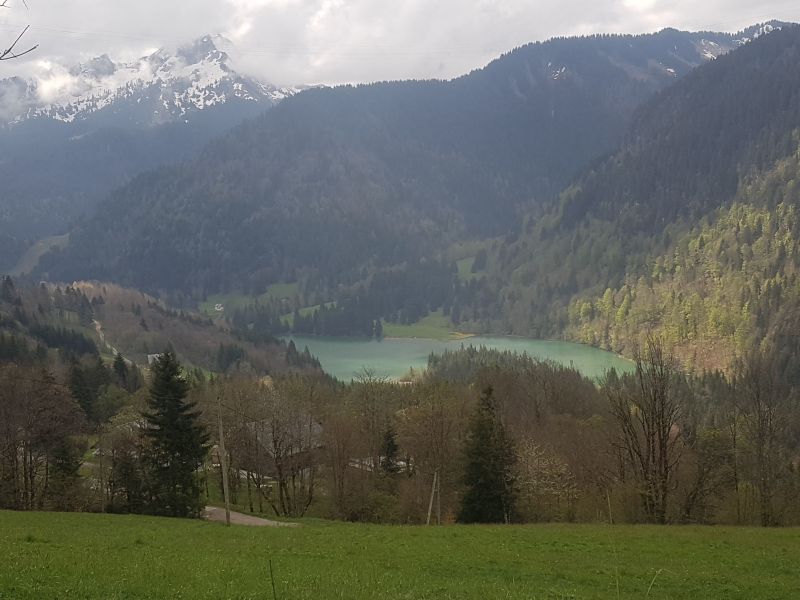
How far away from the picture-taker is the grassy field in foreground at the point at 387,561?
42.5 feet

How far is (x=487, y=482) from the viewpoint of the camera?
3991 centimetres

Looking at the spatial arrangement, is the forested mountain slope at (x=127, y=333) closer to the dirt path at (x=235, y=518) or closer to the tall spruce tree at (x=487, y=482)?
the dirt path at (x=235, y=518)

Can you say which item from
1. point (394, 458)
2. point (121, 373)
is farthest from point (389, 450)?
point (121, 373)

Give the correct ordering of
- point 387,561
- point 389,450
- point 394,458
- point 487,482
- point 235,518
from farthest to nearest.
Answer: point 394,458 < point 389,450 < point 235,518 < point 487,482 < point 387,561

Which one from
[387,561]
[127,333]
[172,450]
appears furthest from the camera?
[127,333]

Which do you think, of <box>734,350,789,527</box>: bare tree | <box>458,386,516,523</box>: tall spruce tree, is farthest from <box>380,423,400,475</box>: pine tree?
<box>734,350,789,527</box>: bare tree

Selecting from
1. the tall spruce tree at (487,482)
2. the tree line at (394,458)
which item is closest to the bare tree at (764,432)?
the tree line at (394,458)

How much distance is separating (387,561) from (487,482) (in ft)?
72.0

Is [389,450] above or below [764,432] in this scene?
below

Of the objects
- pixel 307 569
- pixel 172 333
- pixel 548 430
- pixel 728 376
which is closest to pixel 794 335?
pixel 728 376

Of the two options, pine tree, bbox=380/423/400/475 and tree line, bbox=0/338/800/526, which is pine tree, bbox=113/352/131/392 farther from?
pine tree, bbox=380/423/400/475

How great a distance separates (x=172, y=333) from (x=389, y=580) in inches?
6739

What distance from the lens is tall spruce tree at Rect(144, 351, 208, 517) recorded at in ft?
129

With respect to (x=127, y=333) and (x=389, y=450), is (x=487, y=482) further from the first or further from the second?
(x=127, y=333)
